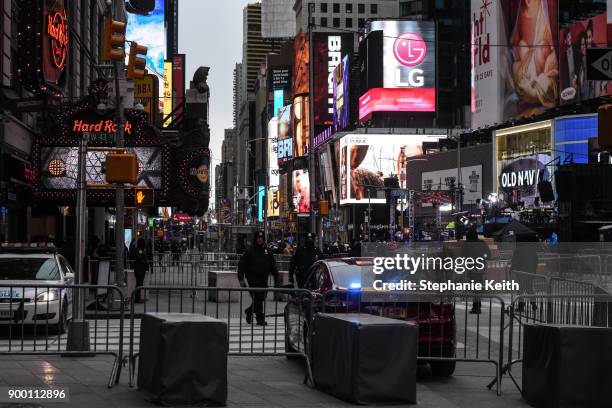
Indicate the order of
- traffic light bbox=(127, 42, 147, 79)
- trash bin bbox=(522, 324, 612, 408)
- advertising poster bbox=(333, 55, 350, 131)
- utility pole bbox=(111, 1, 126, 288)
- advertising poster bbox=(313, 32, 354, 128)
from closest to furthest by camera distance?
trash bin bbox=(522, 324, 612, 408), traffic light bbox=(127, 42, 147, 79), utility pole bbox=(111, 1, 126, 288), advertising poster bbox=(333, 55, 350, 131), advertising poster bbox=(313, 32, 354, 128)

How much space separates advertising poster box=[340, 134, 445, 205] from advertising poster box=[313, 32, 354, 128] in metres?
26.6

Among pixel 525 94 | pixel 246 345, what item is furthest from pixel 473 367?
pixel 525 94

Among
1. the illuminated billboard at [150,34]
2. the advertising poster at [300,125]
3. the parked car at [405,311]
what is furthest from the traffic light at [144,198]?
the advertising poster at [300,125]

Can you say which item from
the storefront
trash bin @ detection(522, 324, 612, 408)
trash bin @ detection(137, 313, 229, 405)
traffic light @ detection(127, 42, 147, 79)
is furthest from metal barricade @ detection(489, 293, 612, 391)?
the storefront

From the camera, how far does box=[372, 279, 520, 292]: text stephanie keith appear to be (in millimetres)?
14289

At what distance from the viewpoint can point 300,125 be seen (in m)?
151

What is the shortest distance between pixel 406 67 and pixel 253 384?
105639 mm

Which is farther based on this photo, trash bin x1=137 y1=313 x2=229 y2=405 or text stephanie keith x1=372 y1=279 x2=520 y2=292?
text stephanie keith x1=372 y1=279 x2=520 y2=292

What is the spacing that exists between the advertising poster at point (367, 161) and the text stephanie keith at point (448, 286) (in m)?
88.1

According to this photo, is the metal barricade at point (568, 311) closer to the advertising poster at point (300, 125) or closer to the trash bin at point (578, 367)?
the trash bin at point (578, 367)

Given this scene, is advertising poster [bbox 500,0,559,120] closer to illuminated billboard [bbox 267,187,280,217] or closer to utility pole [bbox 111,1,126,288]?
illuminated billboard [bbox 267,187,280,217]

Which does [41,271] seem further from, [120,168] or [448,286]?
[448,286]

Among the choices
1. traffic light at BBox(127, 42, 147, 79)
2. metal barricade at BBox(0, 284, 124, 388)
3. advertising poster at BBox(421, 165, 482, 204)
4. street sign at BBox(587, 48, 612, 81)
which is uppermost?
advertising poster at BBox(421, 165, 482, 204)

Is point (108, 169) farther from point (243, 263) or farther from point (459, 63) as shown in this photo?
point (459, 63)
